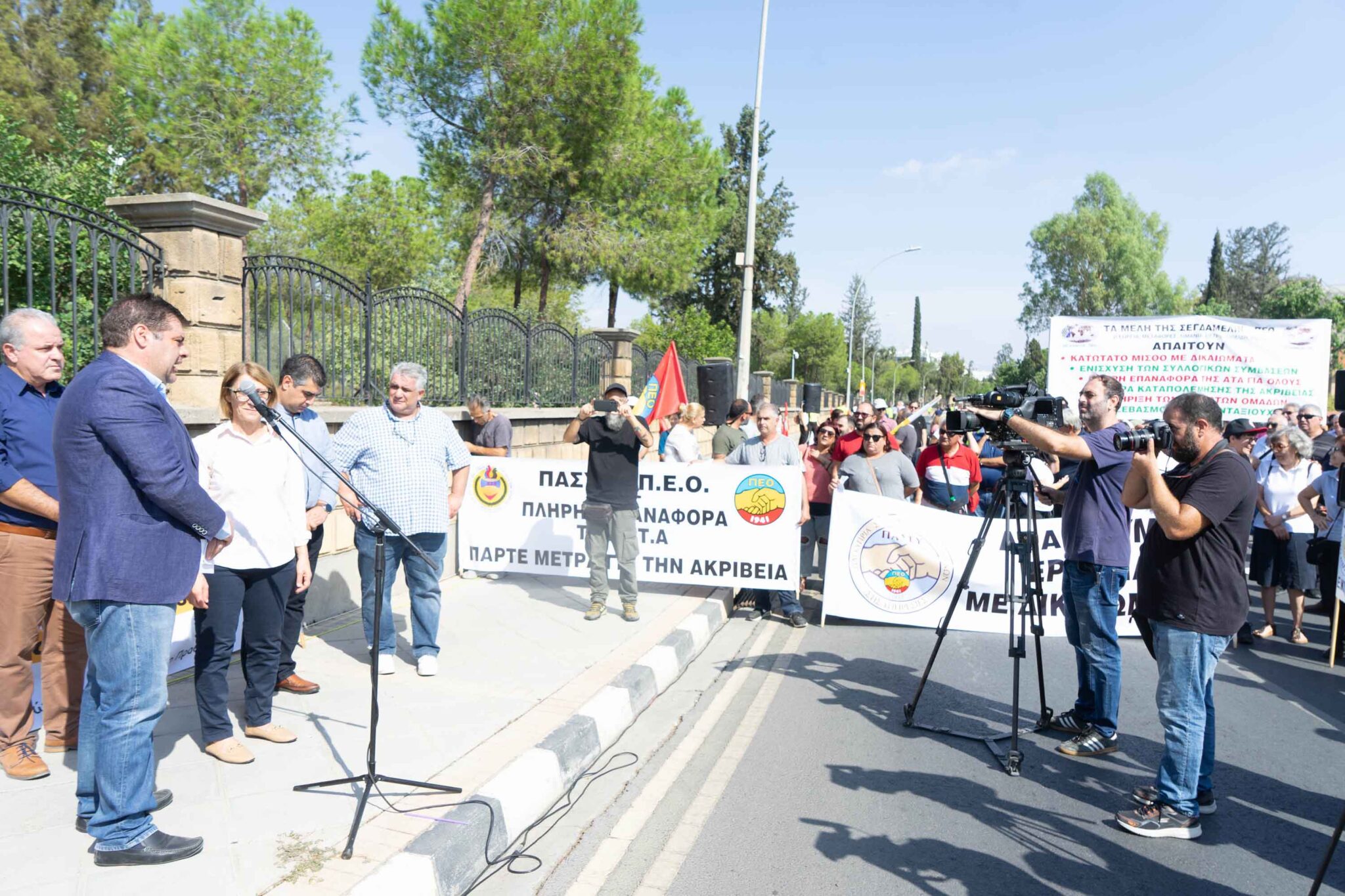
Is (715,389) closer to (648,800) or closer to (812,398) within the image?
(812,398)

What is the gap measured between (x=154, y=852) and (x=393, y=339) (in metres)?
5.70

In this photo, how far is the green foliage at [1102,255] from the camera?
61.5 metres

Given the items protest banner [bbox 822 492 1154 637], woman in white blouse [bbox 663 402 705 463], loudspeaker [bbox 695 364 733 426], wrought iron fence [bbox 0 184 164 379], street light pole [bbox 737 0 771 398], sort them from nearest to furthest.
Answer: wrought iron fence [bbox 0 184 164 379] → protest banner [bbox 822 492 1154 637] → woman in white blouse [bbox 663 402 705 463] → street light pole [bbox 737 0 771 398] → loudspeaker [bbox 695 364 733 426]

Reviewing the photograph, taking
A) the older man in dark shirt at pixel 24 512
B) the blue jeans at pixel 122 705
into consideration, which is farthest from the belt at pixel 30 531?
the blue jeans at pixel 122 705

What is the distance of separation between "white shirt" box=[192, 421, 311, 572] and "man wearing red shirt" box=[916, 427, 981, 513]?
6.22m

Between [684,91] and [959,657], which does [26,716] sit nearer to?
[959,657]

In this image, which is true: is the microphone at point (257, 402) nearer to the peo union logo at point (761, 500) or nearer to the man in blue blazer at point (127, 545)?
the man in blue blazer at point (127, 545)

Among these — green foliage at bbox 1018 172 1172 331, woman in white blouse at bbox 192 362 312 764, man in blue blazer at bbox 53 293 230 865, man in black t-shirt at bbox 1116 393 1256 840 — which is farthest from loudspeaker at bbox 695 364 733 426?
green foliage at bbox 1018 172 1172 331

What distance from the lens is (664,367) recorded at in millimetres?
9367

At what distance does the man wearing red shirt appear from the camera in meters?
8.91

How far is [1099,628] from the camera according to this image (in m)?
4.82

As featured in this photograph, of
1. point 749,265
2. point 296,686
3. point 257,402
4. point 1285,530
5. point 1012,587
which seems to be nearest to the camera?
point 257,402

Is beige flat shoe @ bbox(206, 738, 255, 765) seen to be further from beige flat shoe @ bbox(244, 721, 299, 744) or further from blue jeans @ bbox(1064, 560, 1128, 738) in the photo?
blue jeans @ bbox(1064, 560, 1128, 738)

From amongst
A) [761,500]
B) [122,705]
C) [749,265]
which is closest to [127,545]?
[122,705]
